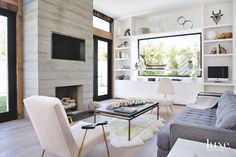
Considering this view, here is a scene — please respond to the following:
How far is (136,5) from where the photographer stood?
18.5ft

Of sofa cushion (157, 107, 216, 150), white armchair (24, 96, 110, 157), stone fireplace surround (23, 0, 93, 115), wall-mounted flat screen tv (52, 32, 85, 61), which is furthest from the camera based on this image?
wall-mounted flat screen tv (52, 32, 85, 61)

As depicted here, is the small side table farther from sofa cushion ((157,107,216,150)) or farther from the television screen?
the television screen

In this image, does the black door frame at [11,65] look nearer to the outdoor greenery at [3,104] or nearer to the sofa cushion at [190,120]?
the outdoor greenery at [3,104]

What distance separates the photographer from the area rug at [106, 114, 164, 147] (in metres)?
2.77

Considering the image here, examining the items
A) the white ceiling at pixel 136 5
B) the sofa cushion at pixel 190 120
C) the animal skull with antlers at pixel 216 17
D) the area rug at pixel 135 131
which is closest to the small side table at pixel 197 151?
the sofa cushion at pixel 190 120

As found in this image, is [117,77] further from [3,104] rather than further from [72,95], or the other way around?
[3,104]

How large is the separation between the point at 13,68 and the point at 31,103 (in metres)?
2.62

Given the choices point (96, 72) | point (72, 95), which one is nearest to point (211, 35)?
point (96, 72)

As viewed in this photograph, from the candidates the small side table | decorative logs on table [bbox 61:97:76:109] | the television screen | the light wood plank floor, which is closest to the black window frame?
decorative logs on table [bbox 61:97:76:109]

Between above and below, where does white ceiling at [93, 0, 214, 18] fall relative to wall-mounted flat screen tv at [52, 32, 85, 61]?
above

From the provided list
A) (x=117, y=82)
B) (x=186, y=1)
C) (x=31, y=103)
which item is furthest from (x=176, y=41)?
(x=31, y=103)

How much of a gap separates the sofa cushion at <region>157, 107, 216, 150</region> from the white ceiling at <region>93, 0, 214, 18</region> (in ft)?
11.3

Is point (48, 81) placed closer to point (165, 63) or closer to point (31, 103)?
point (31, 103)

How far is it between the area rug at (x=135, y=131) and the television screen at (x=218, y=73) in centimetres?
245
